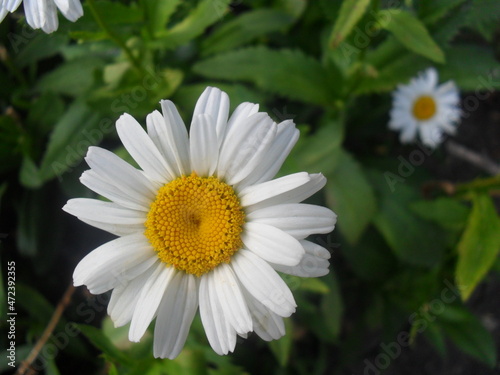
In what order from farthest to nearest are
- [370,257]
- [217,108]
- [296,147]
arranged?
[370,257] < [296,147] < [217,108]

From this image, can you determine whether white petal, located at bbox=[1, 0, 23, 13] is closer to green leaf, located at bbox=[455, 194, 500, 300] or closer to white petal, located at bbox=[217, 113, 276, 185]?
white petal, located at bbox=[217, 113, 276, 185]

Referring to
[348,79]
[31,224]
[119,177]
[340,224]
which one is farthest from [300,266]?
[31,224]

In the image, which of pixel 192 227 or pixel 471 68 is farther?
pixel 471 68

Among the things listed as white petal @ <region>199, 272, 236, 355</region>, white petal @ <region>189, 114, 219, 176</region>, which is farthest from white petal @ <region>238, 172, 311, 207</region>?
white petal @ <region>199, 272, 236, 355</region>

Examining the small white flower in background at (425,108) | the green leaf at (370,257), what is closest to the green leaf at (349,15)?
the small white flower in background at (425,108)

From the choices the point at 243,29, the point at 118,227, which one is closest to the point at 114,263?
the point at 118,227

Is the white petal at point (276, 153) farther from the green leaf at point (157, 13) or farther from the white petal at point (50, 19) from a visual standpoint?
the green leaf at point (157, 13)

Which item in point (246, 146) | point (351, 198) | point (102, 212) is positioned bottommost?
point (351, 198)

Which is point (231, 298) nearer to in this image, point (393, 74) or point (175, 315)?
point (175, 315)
